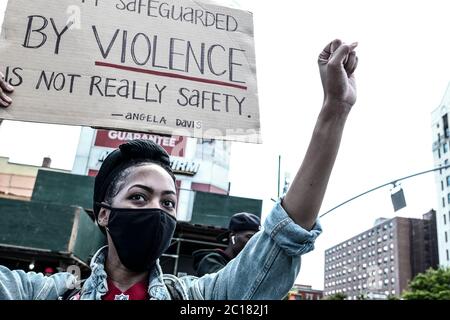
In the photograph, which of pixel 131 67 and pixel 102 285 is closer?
pixel 102 285

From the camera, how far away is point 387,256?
9938 centimetres

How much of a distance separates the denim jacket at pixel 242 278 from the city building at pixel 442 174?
2428 inches

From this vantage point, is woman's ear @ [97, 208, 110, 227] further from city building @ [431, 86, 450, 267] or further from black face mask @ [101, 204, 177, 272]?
city building @ [431, 86, 450, 267]

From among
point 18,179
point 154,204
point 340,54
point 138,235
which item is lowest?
point 138,235

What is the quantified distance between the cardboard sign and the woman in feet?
0.47

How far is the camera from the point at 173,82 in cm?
195

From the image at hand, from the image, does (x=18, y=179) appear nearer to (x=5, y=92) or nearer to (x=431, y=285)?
(x=431, y=285)

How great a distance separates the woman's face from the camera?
5.63 ft

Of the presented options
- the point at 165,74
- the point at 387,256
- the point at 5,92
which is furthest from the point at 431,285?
the point at 387,256

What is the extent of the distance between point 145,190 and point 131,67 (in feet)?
1.89

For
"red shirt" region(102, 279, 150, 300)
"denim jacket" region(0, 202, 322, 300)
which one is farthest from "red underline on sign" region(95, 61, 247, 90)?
"red shirt" region(102, 279, 150, 300)

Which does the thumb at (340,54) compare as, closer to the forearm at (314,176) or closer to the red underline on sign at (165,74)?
the forearm at (314,176)

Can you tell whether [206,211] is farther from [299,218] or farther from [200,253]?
[299,218]

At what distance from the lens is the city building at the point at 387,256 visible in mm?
88750
